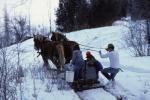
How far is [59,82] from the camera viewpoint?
582 inches

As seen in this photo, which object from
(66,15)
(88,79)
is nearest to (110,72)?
(88,79)

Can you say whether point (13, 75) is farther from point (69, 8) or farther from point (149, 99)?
point (69, 8)

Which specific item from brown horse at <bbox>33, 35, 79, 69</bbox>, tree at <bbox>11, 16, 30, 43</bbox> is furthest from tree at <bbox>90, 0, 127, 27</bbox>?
brown horse at <bbox>33, 35, 79, 69</bbox>

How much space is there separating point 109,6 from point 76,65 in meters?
35.4

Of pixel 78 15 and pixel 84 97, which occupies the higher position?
pixel 78 15

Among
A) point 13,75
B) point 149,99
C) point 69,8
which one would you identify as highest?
point 69,8

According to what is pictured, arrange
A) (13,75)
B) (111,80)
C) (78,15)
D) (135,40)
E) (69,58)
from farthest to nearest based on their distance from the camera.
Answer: (78,15) → (135,40) → (69,58) → (111,80) → (13,75)

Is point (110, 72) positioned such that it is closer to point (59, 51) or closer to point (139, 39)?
point (59, 51)

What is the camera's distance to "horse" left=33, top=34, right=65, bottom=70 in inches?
680

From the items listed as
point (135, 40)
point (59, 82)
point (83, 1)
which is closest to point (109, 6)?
point (83, 1)

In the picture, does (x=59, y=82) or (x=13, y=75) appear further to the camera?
(x=59, y=82)

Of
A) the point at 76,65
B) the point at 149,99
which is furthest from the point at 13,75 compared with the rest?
the point at 149,99

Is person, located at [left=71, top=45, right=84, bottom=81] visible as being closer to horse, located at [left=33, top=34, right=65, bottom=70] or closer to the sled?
the sled

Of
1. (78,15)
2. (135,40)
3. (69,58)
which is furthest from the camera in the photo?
(78,15)
